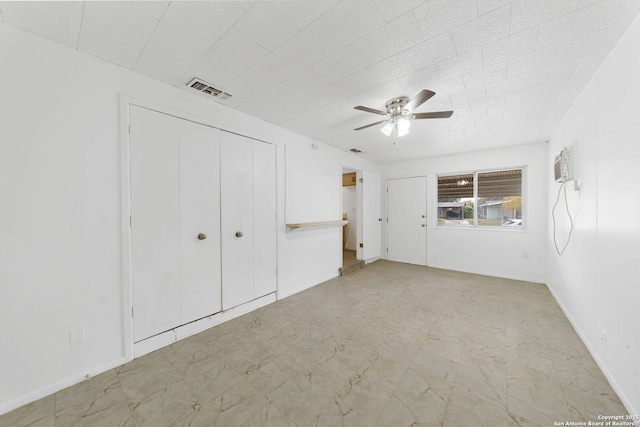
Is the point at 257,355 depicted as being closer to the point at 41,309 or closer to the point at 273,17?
the point at 41,309

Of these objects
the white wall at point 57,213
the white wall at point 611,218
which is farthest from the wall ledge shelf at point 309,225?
the white wall at point 611,218

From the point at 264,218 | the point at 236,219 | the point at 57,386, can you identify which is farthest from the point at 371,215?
the point at 57,386

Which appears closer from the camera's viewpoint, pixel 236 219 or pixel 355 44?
pixel 355 44

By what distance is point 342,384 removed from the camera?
1727 mm

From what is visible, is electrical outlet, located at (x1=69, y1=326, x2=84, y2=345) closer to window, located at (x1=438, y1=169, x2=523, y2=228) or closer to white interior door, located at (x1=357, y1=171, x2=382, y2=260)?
white interior door, located at (x1=357, y1=171, x2=382, y2=260)

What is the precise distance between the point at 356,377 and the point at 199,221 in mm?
2070

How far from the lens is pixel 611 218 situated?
1.70m

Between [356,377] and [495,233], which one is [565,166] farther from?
[356,377]

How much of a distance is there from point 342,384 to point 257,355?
804 millimetres

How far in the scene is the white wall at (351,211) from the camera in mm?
6895

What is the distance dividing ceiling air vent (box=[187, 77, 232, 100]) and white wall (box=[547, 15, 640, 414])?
3.10 metres

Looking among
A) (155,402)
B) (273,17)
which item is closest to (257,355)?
(155,402)

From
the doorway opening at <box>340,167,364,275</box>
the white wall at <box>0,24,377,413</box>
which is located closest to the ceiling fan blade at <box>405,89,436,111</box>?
the white wall at <box>0,24,377,413</box>

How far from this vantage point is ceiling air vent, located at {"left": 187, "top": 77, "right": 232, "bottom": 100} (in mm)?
2178
